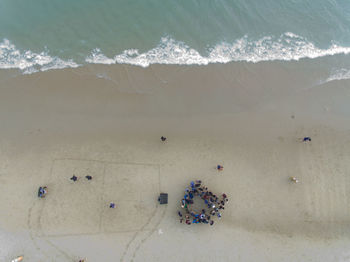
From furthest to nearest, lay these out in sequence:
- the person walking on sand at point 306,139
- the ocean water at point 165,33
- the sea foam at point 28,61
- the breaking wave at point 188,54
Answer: the ocean water at point 165,33, the breaking wave at point 188,54, the sea foam at point 28,61, the person walking on sand at point 306,139

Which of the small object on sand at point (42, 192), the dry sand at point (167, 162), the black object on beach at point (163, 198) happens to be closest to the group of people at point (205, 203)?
the dry sand at point (167, 162)

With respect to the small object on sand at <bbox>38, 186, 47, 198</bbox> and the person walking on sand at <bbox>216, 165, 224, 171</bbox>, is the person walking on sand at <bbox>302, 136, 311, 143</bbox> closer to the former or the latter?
the person walking on sand at <bbox>216, 165, 224, 171</bbox>

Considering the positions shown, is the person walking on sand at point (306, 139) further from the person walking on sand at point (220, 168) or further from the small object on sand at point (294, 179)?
the person walking on sand at point (220, 168)

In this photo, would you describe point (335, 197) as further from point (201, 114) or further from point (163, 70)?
point (163, 70)

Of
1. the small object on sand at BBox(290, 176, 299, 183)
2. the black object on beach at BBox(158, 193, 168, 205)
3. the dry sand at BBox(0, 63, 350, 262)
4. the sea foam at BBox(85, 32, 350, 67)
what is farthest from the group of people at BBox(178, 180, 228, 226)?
the sea foam at BBox(85, 32, 350, 67)

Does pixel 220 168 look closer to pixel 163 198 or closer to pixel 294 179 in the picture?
pixel 163 198

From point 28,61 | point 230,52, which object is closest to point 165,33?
point 230,52

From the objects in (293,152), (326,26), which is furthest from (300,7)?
(293,152)
